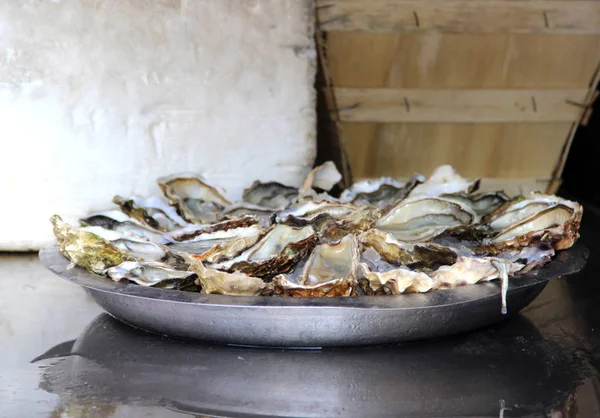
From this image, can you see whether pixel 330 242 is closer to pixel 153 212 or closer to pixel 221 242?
pixel 221 242

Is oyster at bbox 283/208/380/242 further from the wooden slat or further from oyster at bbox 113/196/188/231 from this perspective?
the wooden slat

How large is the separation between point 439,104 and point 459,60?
17cm

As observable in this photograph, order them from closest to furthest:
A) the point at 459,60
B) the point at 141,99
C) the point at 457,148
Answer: the point at 141,99 → the point at 459,60 → the point at 457,148

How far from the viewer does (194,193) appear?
5.47 ft

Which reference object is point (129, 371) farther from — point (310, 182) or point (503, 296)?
point (310, 182)

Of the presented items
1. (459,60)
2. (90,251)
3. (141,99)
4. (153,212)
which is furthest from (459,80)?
(90,251)

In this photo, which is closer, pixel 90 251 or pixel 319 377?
pixel 319 377

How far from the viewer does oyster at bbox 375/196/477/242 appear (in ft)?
4.54

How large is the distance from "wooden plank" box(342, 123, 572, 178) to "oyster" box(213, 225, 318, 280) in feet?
4.40

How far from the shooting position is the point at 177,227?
1.51 meters

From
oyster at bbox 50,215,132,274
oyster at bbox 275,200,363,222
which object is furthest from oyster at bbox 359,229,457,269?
oyster at bbox 50,215,132,274

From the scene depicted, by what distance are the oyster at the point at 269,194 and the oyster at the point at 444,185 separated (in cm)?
32

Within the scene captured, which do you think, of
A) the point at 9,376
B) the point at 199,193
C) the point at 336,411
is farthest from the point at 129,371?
A: the point at 199,193

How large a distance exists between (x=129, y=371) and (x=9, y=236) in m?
0.96
